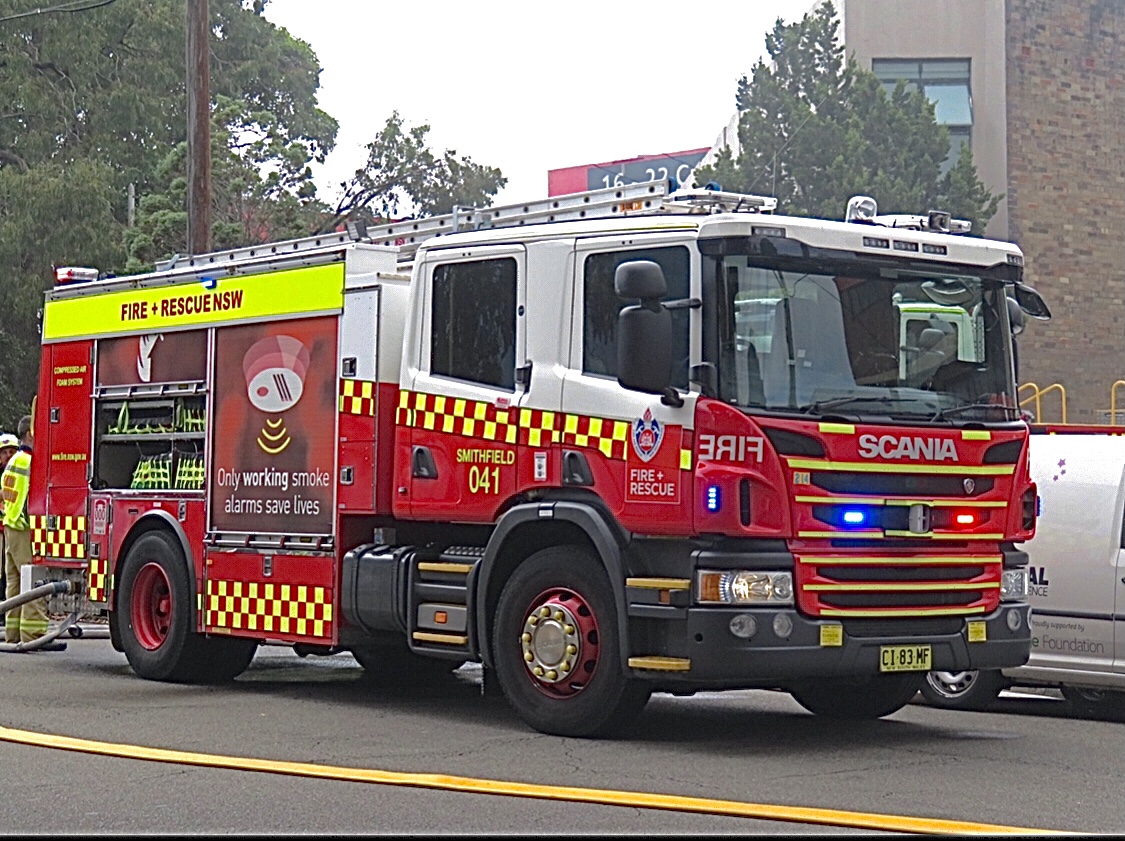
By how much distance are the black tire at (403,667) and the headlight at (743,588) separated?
14.5ft

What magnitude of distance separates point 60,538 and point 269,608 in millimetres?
2961

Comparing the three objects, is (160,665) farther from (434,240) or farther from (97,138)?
(97,138)

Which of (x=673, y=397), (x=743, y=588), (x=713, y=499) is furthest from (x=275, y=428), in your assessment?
(x=743, y=588)

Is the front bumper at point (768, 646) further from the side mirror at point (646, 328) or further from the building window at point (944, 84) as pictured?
the building window at point (944, 84)

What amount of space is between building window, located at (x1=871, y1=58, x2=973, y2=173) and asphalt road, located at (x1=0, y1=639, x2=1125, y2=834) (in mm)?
28632

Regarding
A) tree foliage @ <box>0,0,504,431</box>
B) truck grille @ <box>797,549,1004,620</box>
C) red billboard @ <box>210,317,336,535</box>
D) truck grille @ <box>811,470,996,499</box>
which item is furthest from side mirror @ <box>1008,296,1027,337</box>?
tree foliage @ <box>0,0,504,431</box>

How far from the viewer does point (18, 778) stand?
845 centimetres

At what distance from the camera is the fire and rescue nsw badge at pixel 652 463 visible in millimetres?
9500

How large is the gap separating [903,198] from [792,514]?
29.0 metres

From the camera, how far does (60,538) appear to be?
14383 mm

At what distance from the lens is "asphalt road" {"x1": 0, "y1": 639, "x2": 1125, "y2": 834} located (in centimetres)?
748

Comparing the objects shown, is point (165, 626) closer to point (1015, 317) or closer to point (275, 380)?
point (275, 380)

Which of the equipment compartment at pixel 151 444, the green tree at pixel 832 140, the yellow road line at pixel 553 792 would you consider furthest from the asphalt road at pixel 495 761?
the green tree at pixel 832 140

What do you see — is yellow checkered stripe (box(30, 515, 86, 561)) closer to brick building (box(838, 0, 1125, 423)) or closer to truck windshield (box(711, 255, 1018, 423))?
truck windshield (box(711, 255, 1018, 423))
